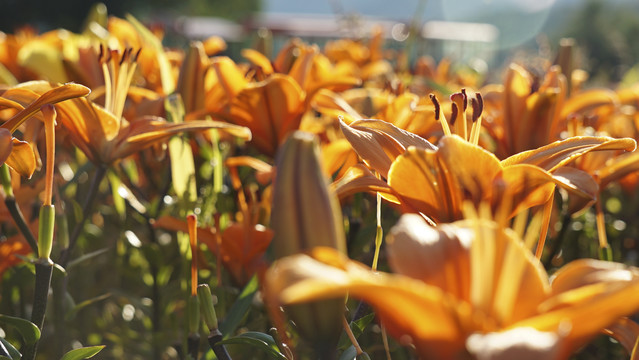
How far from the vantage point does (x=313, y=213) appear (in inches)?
16.2

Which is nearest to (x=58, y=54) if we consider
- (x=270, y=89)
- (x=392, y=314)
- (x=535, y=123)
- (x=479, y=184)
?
(x=270, y=89)

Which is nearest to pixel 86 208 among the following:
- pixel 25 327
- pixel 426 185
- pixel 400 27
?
pixel 25 327

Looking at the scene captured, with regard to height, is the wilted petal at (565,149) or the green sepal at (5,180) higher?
the wilted petal at (565,149)

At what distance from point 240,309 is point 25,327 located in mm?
199

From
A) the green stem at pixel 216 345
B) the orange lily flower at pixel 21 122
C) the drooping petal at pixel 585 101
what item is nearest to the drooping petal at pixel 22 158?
the orange lily flower at pixel 21 122

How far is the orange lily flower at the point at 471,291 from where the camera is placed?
0.35 m

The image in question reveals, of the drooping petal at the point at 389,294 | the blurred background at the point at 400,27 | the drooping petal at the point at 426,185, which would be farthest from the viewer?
the blurred background at the point at 400,27

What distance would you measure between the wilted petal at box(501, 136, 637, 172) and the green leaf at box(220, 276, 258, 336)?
273 millimetres

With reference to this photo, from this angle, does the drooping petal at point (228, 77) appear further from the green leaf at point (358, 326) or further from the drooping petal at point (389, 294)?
the drooping petal at point (389, 294)

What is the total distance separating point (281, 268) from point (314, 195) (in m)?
0.07

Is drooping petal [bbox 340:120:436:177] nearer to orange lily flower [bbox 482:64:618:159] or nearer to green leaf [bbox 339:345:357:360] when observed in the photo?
green leaf [bbox 339:345:357:360]

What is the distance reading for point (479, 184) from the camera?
564 mm

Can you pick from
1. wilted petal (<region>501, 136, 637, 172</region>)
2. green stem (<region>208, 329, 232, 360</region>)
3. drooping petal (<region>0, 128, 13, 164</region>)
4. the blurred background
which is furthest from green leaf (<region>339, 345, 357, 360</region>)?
the blurred background

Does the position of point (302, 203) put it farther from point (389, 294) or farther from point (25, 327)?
point (25, 327)
